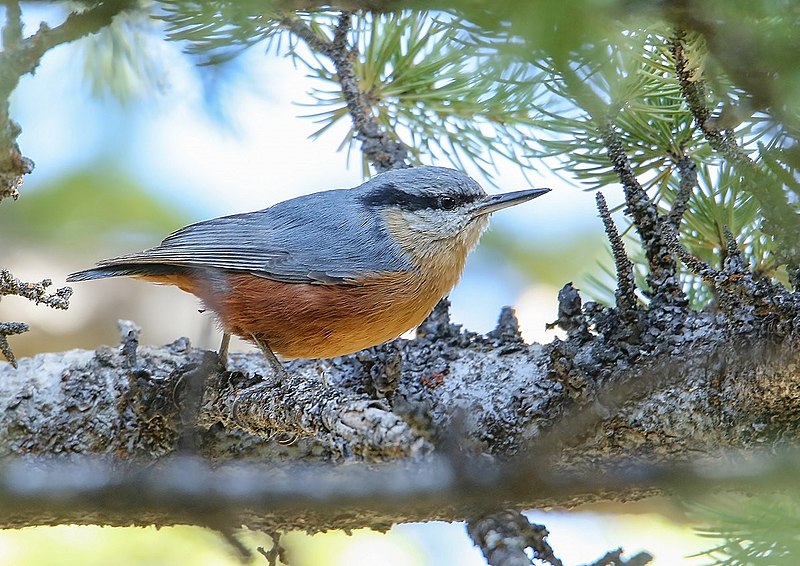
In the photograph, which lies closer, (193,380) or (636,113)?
(636,113)

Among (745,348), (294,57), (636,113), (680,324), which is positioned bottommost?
(745,348)

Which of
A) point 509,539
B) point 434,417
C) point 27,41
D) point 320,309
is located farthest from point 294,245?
point 509,539

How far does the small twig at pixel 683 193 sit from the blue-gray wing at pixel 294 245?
99cm

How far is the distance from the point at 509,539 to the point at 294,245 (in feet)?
5.69

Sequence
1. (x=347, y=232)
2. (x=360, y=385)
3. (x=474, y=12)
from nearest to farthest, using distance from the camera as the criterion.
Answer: (x=474, y=12) → (x=360, y=385) → (x=347, y=232)

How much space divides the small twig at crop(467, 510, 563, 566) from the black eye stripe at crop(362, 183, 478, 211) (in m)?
1.70

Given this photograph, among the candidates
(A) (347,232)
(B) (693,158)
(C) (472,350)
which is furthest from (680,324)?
(A) (347,232)

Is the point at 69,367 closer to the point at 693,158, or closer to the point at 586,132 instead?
the point at 586,132

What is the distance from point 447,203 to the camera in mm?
3016

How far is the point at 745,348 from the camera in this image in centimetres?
188

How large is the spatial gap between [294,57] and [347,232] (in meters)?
0.65

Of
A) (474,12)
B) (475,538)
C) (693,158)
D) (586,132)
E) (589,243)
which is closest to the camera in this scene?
(474,12)

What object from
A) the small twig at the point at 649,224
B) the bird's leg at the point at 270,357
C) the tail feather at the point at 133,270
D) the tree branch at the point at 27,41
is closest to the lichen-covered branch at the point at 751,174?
the small twig at the point at 649,224

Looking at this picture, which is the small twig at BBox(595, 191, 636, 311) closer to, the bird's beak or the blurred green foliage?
the bird's beak
